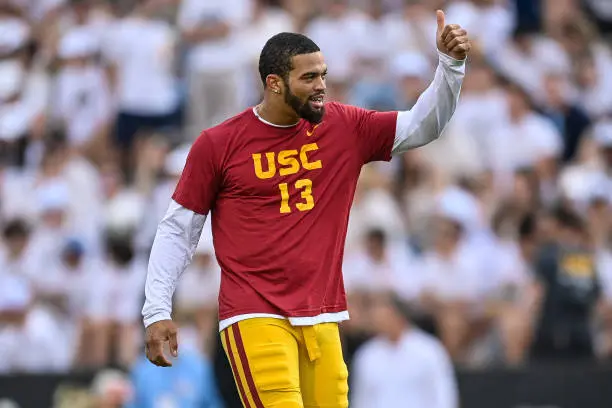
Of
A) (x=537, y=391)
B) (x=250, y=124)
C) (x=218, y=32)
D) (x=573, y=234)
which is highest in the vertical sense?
(x=218, y=32)

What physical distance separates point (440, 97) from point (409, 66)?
8.43 metres

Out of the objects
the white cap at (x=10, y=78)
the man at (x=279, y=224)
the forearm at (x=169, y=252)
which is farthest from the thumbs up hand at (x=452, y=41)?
the white cap at (x=10, y=78)

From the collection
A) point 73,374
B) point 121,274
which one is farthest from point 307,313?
point 121,274

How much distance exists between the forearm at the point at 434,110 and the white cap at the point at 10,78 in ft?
32.8

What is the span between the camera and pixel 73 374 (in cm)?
1259

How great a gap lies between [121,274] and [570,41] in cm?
615

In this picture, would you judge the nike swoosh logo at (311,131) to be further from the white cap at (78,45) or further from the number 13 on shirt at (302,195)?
the white cap at (78,45)

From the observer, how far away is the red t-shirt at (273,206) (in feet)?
23.7

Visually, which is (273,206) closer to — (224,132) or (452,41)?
(224,132)

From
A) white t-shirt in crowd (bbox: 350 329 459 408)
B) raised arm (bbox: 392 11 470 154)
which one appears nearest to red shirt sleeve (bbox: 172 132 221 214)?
raised arm (bbox: 392 11 470 154)

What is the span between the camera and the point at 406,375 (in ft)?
40.8

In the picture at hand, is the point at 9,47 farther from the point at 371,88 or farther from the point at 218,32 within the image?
the point at 371,88

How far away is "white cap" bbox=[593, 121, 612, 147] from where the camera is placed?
14.7 m

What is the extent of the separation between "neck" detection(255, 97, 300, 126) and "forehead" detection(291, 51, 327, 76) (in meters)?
0.20
